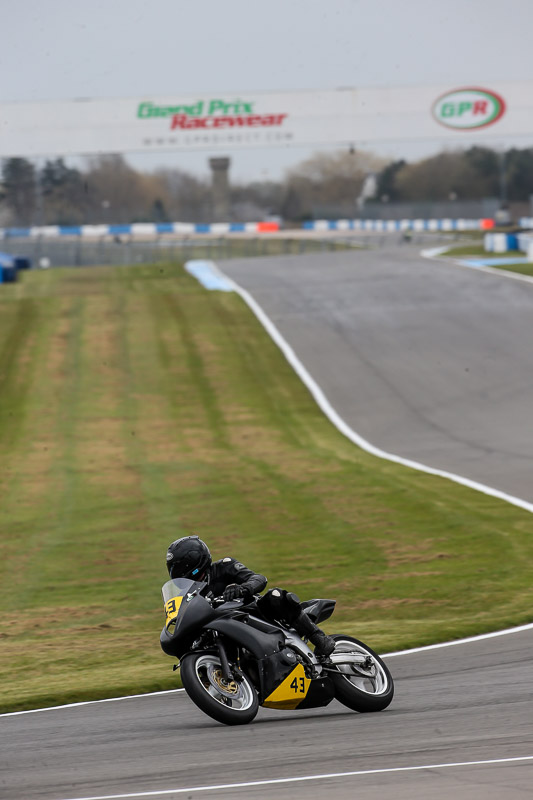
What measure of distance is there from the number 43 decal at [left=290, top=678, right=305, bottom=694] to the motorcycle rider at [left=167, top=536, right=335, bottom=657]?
0.27 meters

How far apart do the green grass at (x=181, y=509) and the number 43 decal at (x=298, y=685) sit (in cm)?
179

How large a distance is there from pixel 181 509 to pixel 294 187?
84533 mm

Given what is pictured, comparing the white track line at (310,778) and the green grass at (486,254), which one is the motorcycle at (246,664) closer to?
the white track line at (310,778)

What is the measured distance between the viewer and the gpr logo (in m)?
66.9

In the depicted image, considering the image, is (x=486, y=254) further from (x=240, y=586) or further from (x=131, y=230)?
(x=240, y=586)

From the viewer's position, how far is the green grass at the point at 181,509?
10945mm

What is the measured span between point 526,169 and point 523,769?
10422cm

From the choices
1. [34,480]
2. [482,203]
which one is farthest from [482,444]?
[482,203]

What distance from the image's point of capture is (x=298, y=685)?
7.39 metres

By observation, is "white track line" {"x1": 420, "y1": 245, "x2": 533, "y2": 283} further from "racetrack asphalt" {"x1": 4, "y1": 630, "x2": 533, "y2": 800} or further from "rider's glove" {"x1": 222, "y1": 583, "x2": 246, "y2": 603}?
"rider's glove" {"x1": 222, "y1": 583, "x2": 246, "y2": 603}

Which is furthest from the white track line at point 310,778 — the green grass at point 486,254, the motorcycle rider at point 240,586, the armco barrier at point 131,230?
the armco barrier at point 131,230

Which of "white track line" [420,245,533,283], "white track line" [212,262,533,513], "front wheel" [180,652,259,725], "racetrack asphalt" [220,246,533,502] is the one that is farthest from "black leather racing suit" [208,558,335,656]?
"white track line" [420,245,533,283]

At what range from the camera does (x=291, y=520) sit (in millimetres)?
15914

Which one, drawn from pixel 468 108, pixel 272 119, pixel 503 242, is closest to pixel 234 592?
pixel 503 242
